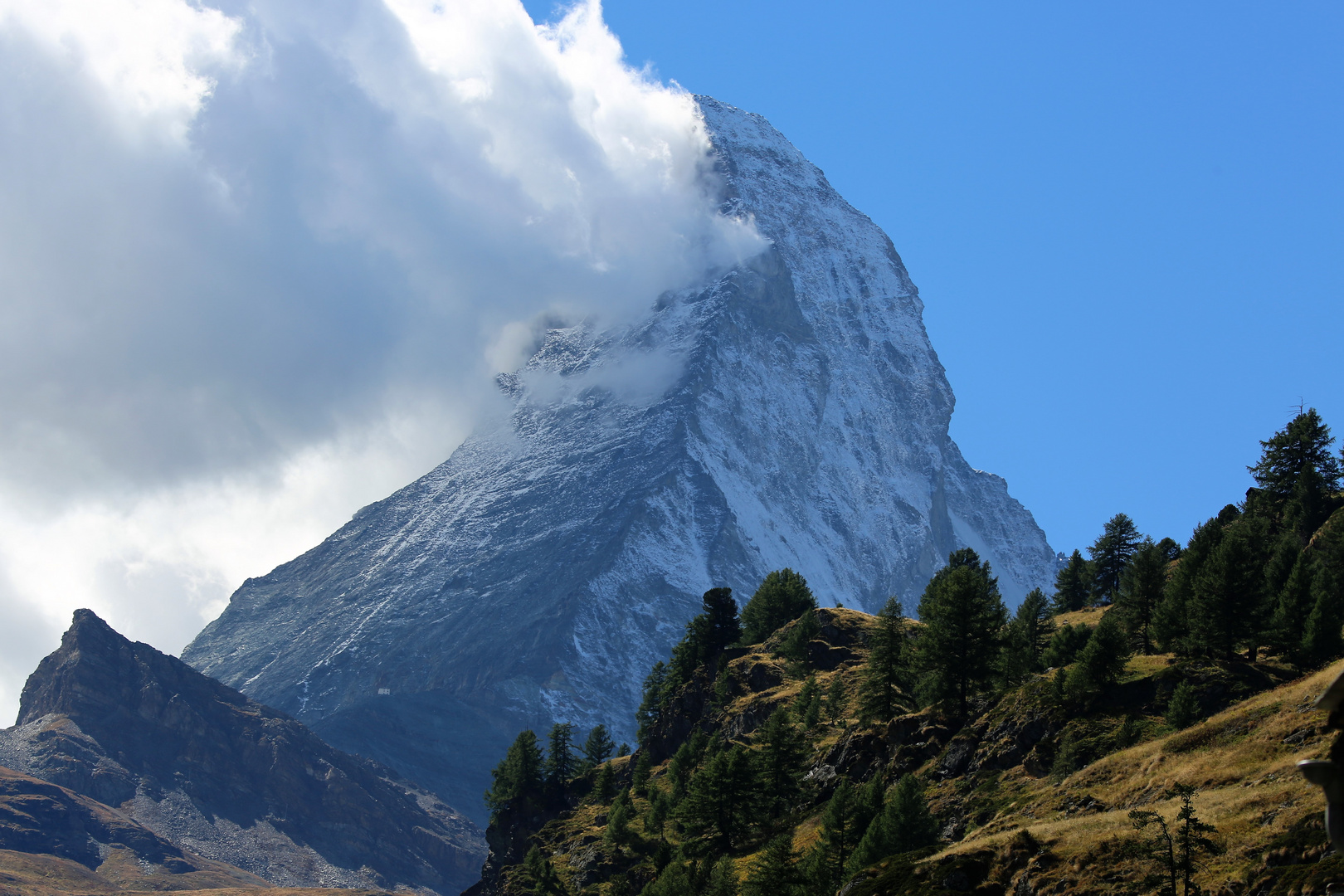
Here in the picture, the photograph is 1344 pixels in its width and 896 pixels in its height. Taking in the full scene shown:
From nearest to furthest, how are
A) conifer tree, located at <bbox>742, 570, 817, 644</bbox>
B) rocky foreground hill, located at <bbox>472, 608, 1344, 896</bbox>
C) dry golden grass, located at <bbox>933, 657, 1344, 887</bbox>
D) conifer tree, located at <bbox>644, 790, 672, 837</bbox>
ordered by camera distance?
1. dry golden grass, located at <bbox>933, 657, 1344, 887</bbox>
2. rocky foreground hill, located at <bbox>472, 608, 1344, 896</bbox>
3. conifer tree, located at <bbox>644, 790, 672, 837</bbox>
4. conifer tree, located at <bbox>742, 570, 817, 644</bbox>

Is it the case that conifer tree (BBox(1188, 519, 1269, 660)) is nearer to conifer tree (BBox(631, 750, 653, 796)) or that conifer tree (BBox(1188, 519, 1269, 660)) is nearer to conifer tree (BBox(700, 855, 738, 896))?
conifer tree (BBox(700, 855, 738, 896))

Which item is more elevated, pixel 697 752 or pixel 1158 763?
pixel 697 752

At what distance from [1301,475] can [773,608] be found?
58535 millimetres

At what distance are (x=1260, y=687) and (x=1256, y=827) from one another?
2492 cm

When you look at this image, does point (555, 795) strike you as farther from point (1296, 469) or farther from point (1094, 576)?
point (1296, 469)

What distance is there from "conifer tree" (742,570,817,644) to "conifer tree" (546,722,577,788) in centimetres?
2296

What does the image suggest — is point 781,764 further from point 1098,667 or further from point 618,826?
point 1098,667

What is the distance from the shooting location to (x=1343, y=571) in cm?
7900

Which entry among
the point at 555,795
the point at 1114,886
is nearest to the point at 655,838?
the point at 555,795

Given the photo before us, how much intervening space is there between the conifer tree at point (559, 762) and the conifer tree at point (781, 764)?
4268 cm

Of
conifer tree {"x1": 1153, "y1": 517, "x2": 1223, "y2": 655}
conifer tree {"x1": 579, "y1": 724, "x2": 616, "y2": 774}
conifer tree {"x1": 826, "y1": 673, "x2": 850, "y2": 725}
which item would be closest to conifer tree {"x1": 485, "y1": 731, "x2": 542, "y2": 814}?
conifer tree {"x1": 579, "y1": 724, "x2": 616, "y2": 774}

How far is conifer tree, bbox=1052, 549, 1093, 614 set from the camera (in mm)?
124438

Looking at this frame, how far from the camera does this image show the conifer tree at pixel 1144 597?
84.1m

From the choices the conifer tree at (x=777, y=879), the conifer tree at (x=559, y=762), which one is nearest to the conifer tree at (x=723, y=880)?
the conifer tree at (x=777, y=879)
